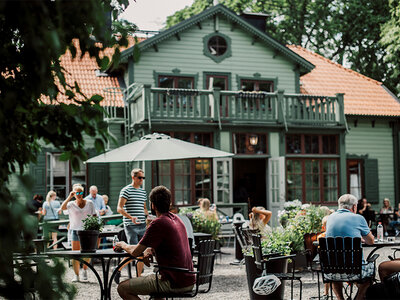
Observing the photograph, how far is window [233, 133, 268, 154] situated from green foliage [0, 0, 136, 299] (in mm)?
14519

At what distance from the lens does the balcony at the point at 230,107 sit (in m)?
16.2

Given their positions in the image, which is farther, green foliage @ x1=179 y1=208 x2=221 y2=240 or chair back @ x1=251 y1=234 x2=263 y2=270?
green foliage @ x1=179 y1=208 x2=221 y2=240

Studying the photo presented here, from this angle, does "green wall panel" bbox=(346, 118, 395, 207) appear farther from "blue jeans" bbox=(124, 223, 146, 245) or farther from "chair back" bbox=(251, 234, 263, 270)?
"chair back" bbox=(251, 234, 263, 270)

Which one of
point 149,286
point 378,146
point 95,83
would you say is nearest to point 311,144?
point 378,146

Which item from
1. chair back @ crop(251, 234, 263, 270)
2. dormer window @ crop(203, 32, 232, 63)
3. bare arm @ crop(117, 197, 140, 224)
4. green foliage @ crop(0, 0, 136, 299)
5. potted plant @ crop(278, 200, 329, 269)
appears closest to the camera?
green foliage @ crop(0, 0, 136, 299)

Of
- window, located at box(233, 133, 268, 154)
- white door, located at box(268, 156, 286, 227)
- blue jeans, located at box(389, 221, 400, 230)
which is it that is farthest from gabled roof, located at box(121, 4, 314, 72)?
blue jeans, located at box(389, 221, 400, 230)

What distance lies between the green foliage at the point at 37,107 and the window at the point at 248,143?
47.6 ft

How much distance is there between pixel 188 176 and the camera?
17016 mm

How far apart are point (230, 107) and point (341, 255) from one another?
11.3 metres

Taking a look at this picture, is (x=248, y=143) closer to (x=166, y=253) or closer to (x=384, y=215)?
(x=384, y=215)

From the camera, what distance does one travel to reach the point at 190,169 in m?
17.0

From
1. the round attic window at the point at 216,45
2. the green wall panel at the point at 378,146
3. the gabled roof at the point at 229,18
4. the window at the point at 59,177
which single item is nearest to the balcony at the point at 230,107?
the gabled roof at the point at 229,18

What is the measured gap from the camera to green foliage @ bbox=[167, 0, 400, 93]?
27.4 m

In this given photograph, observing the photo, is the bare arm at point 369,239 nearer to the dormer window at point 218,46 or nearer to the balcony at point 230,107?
the balcony at point 230,107
